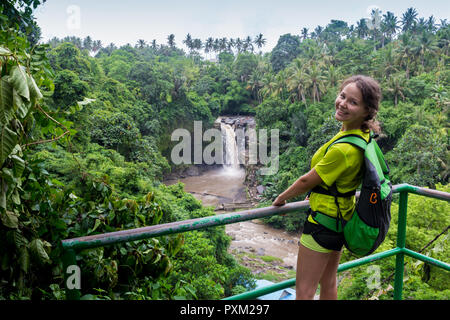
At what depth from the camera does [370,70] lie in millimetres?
28734

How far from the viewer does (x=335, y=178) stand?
3.96 feet

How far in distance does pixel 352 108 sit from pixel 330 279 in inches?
29.0

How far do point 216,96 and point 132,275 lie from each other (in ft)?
110

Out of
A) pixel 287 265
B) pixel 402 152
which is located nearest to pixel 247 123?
pixel 402 152

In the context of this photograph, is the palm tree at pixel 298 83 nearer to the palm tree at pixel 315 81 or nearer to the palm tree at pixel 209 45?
the palm tree at pixel 315 81

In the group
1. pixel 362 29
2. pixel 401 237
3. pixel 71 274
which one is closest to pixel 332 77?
pixel 362 29

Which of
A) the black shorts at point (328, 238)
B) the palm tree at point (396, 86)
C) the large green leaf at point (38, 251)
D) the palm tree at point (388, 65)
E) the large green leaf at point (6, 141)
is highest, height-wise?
the palm tree at point (388, 65)

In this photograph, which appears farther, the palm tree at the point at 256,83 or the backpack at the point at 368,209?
the palm tree at the point at 256,83

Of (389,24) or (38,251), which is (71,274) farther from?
(389,24)

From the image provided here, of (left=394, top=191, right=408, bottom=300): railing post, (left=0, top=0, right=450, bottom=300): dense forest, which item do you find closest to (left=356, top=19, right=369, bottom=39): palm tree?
(left=0, top=0, right=450, bottom=300): dense forest

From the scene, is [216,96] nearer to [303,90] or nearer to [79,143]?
[303,90]

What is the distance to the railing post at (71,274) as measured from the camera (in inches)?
38.2

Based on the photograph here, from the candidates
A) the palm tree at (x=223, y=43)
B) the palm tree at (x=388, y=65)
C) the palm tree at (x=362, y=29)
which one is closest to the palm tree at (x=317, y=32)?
the palm tree at (x=362, y=29)

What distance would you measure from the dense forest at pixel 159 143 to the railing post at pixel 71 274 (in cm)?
19
